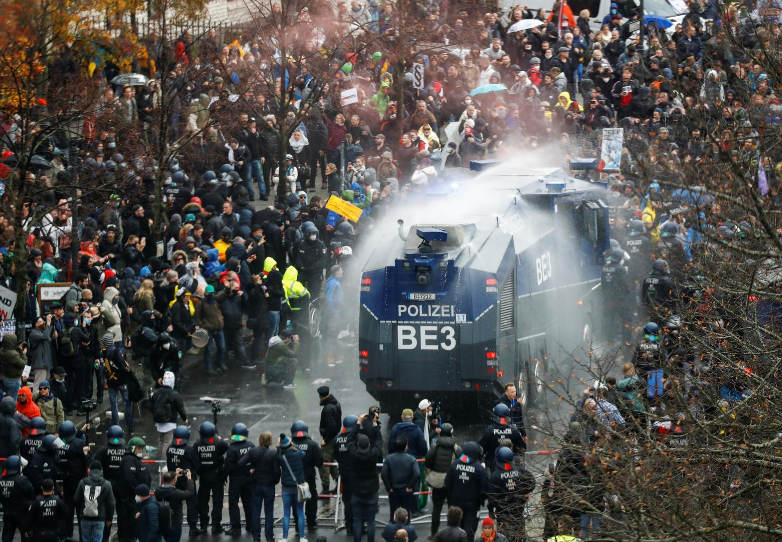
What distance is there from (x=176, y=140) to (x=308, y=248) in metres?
4.86

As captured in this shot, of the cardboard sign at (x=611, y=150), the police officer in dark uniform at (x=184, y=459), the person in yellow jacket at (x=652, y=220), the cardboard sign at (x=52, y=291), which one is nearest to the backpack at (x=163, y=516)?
the police officer in dark uniform at (x=184, y=459)

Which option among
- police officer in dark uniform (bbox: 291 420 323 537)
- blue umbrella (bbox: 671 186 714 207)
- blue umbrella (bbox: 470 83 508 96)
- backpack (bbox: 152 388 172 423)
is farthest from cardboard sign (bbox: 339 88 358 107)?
blue umbrella (bbox: 671 186 714 207)

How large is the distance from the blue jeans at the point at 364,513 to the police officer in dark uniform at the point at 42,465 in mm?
4166

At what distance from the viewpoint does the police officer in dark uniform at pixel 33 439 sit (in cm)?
1933

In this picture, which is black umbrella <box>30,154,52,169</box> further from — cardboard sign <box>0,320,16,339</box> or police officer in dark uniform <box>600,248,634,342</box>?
police officer in dark uniform <box>600,248,634,342</box>

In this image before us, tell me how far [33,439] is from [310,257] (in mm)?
8140

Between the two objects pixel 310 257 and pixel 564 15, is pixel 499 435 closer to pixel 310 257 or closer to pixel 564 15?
pixel 310 257

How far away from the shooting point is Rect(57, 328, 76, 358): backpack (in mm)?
22250

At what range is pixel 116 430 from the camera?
18.9 metres

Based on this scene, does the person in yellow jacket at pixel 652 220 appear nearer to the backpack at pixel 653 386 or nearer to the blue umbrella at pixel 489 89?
the blue umbrella at pixel 489 89

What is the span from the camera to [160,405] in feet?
70.6

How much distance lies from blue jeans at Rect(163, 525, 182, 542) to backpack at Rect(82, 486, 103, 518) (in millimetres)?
963

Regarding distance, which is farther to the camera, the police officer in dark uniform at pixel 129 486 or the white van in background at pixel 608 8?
the white van in background at pixel 608 8

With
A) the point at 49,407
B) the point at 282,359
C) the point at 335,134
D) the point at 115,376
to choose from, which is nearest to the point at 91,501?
the point at 49,407
